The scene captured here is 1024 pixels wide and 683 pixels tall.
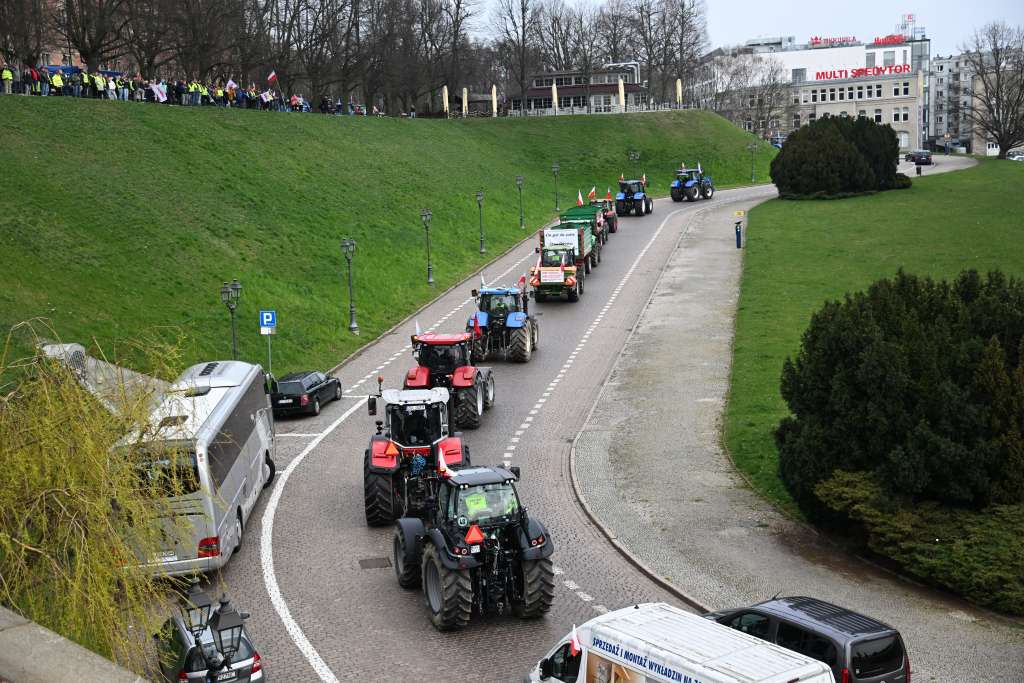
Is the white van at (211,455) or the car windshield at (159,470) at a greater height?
the car windshield at (159,470)

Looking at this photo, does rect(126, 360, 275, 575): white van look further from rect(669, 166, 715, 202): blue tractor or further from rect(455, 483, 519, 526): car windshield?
rect(669, 166, 715, 202): blue tractor

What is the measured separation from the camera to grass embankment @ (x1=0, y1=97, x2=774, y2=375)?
37.6 metres

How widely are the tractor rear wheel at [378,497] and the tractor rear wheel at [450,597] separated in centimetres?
443

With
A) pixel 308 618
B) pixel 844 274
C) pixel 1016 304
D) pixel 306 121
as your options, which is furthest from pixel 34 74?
pixel 1016 304

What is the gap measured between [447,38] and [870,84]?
2917 inches

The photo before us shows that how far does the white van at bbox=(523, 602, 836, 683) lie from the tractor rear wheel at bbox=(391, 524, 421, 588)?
488 centimetres

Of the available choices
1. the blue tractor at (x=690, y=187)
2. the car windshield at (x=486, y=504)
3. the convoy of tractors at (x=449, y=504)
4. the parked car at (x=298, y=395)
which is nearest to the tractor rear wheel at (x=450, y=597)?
the convoy of tractors at (x=449, y=504)

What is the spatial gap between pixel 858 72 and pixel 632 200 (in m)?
99.5

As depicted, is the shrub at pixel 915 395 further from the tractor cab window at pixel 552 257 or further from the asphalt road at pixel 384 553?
the tractor cab window at pixel 552 257

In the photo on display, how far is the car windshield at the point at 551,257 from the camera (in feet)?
153

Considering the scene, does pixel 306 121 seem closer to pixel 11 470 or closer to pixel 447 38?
pixel 447 38

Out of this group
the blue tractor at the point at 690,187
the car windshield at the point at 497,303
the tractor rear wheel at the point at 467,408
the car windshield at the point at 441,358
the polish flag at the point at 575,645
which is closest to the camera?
the polish flag at the point at 575,645

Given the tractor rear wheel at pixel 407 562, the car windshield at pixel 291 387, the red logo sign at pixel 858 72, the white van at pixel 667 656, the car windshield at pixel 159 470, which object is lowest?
the tractor rear wheel at pixel 407 562

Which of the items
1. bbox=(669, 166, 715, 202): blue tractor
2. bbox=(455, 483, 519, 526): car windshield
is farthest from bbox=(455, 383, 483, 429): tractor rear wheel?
bbox=(669, 166, 715, 202): blue tractor
